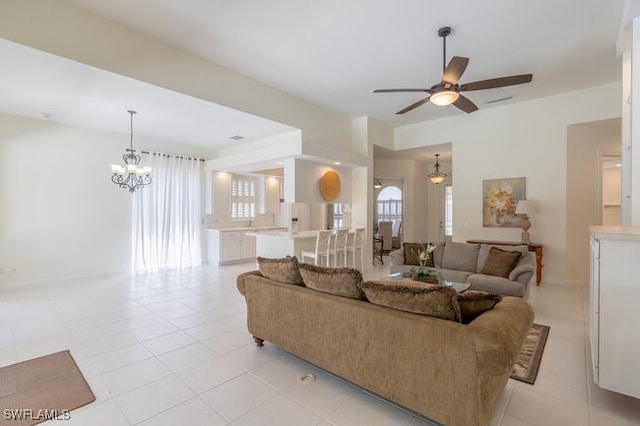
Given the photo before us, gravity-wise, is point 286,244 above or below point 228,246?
above

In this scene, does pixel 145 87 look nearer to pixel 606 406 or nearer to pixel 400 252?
pixel 400 252

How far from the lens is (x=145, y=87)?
389 cm

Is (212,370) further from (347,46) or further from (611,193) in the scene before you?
(611,193)

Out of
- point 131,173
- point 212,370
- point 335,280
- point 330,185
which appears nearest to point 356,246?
point 330,185

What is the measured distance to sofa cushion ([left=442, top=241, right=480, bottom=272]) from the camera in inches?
190

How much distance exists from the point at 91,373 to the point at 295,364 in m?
1.72

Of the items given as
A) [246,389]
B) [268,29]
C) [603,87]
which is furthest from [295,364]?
[603,87]

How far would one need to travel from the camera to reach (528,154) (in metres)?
5.78

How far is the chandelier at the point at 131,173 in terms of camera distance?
516 centimetres

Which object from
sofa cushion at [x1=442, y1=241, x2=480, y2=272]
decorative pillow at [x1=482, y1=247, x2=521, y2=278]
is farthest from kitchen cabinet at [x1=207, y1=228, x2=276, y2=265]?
decorative pillow at [x1=482, y1=247, x2=521, y2=278]

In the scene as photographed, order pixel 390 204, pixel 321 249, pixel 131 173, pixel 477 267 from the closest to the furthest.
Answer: pixel 477 267
pixel 131 173
pixel 321 249
pixel 390 204

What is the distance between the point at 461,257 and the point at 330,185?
295cm

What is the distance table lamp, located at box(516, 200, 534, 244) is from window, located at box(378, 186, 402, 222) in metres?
4.21

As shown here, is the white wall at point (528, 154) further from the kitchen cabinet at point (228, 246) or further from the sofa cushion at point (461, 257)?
the kitchen cabinet at point (228, 246)
